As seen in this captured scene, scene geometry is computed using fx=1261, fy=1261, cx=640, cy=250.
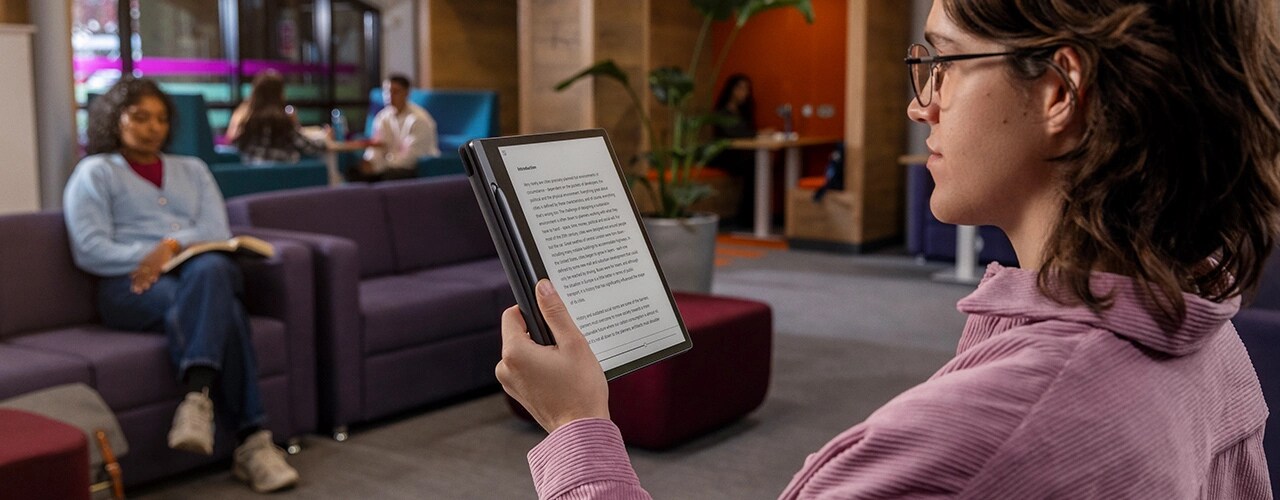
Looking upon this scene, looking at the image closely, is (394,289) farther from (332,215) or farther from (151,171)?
(151,171)

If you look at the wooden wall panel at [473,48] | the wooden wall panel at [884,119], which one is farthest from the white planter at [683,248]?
the wooden wall panel at [473,48]

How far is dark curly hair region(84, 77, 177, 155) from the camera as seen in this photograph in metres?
4.09

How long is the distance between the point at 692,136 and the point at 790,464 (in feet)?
9.76

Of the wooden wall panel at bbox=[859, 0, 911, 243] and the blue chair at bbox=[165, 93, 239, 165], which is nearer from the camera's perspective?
the blue chair at bbox=[165, 93, 239, 165]

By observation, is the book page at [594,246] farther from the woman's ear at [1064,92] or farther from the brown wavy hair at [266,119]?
the brown wavy hair at [266,119]

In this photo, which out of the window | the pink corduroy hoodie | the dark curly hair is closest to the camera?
the pink corduroy hoodie

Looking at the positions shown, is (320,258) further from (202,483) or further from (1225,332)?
(1225,332)

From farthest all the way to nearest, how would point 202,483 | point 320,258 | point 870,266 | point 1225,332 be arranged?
point 870,266, point 320,258, point 202,483, point 1225,332

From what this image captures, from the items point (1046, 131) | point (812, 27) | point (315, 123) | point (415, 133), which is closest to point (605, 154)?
point (1046, 131)

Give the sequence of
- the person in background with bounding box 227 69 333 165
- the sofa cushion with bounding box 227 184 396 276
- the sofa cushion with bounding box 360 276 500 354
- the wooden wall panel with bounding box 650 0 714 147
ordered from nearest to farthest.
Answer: the sofa cushion with bounding box 360 276 500 354 → the sofa cushion with bounding box 227 184 396 276 → the person in background with bounding box 227 69 333 165 → the wooden wall panel with bounding box 650 0 714 147

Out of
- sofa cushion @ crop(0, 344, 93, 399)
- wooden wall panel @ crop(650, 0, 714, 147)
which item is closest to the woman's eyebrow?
sofa cushion @ crop(0, 344, 93, 399)

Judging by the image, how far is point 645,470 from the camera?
3.88 meters

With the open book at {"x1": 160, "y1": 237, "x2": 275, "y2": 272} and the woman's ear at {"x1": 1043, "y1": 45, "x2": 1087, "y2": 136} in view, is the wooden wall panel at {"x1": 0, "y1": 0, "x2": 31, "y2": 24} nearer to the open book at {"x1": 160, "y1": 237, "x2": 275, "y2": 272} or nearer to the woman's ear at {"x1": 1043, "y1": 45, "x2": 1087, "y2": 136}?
the open book at {"x1": 160, "y1": 237, "x2": 275, "y2": 272}

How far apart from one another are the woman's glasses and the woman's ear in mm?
32
